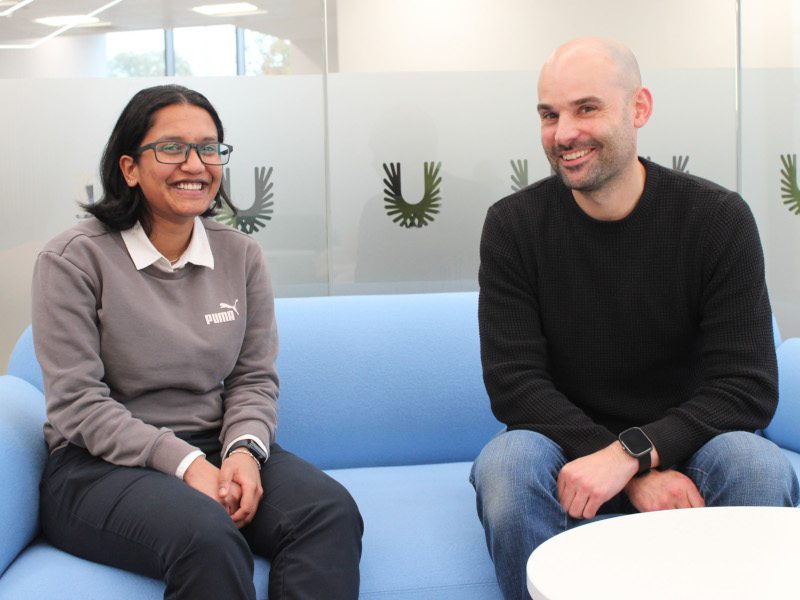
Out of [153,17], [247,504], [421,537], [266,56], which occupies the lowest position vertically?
[421,537]

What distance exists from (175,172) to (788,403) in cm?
168

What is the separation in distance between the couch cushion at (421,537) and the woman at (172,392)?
0.11m

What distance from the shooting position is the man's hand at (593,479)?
192 centimetres

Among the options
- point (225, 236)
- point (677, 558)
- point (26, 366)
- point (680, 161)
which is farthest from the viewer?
point (680, 161)

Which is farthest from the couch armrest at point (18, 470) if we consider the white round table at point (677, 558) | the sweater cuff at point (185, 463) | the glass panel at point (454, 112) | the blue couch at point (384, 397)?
the glass panel at point (454, 112)

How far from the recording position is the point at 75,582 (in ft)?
6.08

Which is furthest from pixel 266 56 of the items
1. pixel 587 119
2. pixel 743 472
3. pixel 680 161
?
pixel 743 472

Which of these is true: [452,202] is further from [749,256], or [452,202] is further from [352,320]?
[749,256]

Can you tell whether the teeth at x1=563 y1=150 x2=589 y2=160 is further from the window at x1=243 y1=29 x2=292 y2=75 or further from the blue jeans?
the window at x1=243 y1=29 x2=292 y2=75

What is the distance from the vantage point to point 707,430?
6.63 feet

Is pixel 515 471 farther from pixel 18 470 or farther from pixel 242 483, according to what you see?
pixel 18 470

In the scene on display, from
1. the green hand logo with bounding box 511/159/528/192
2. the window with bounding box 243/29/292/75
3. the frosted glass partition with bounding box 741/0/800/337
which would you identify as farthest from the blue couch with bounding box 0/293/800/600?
the frosted glass partition with bounding box 741/0/800/337

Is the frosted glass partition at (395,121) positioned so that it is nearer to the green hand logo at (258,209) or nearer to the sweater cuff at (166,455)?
the green hand logo at (258,209)

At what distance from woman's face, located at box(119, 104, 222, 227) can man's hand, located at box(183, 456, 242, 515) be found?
1.86 feet
